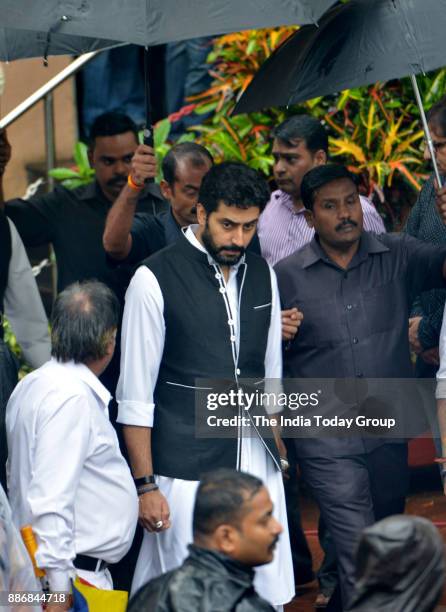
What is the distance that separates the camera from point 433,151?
6.11m

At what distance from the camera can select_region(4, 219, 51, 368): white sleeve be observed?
6.57m

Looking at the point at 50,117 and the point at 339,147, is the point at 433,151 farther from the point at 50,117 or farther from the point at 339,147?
the point at 50,117

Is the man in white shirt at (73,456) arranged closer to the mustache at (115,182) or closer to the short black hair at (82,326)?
the short black hair at (82,326)

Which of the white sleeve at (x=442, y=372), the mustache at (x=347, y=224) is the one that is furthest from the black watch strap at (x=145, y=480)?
the mustache at (x=347, y=224)

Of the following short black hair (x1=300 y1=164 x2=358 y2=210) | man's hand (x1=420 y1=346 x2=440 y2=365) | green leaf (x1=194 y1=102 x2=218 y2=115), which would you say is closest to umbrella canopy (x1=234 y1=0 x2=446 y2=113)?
short black hair (x1=300 y1=164 x2=358 y2=210)

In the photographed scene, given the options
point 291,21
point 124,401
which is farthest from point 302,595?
point 291,21

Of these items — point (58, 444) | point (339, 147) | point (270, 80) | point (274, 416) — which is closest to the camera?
point (58, 444)

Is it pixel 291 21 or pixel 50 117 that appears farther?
pixel 50 117

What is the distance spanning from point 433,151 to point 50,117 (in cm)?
375

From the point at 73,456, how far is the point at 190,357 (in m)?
0.84

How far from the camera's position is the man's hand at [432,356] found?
6.48 meters

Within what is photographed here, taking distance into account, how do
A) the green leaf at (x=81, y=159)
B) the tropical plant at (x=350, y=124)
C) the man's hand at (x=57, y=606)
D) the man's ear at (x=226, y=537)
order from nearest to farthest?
the man's ear at (x=226, y=537)
the man's hand at (x=57, y=606)
the tropical plant at (x=350, y=124)
the green leaf at (x=81, y=159)

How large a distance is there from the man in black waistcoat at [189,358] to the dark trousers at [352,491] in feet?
0.90

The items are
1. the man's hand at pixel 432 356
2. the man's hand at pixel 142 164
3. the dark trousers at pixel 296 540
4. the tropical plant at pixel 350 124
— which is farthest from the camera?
the tropical plant at pixel 350 124
